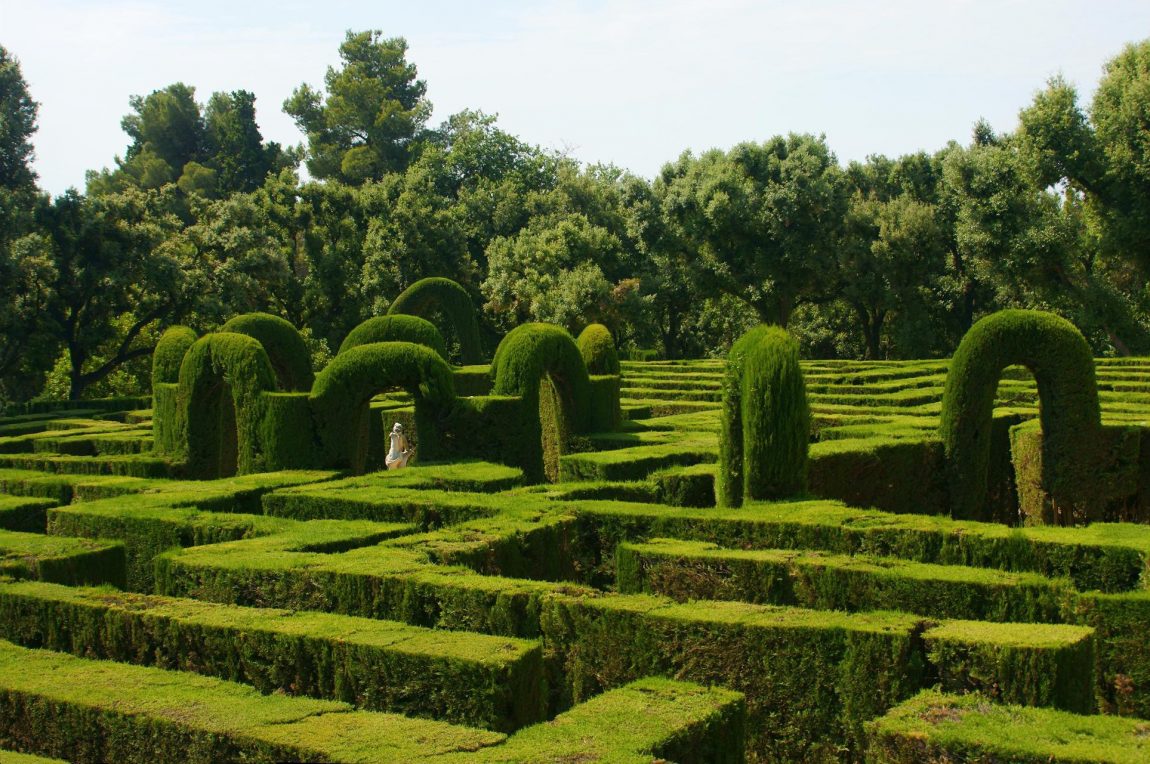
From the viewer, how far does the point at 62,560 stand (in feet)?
34.7

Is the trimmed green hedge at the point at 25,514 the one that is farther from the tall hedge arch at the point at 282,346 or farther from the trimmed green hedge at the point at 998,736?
the trimmed green hedge at the point at 998,736

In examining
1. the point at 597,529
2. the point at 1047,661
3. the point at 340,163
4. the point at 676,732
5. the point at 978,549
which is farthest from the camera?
the point at 340,163

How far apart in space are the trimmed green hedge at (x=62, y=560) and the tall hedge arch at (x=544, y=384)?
7701 mm

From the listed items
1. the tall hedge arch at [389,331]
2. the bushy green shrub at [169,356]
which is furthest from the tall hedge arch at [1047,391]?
the bushy green shrub at [169,356]

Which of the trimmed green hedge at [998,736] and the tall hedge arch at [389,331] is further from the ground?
the tall hedge arch at [389,331]

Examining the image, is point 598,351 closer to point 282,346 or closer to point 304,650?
point 282,346

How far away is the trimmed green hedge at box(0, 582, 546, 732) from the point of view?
7125 millimetres

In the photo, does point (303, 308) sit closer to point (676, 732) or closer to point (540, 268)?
point (540, 268)

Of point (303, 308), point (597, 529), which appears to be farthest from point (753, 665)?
point (303, 308)

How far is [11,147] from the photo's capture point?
43438mm

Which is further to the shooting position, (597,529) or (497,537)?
(597,529)

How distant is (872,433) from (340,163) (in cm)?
6288

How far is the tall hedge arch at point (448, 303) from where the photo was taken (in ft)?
103

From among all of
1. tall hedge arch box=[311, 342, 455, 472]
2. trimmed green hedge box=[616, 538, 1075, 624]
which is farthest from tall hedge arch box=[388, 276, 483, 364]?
trimmed green hedge box=[616, 538, 1075, 624]
